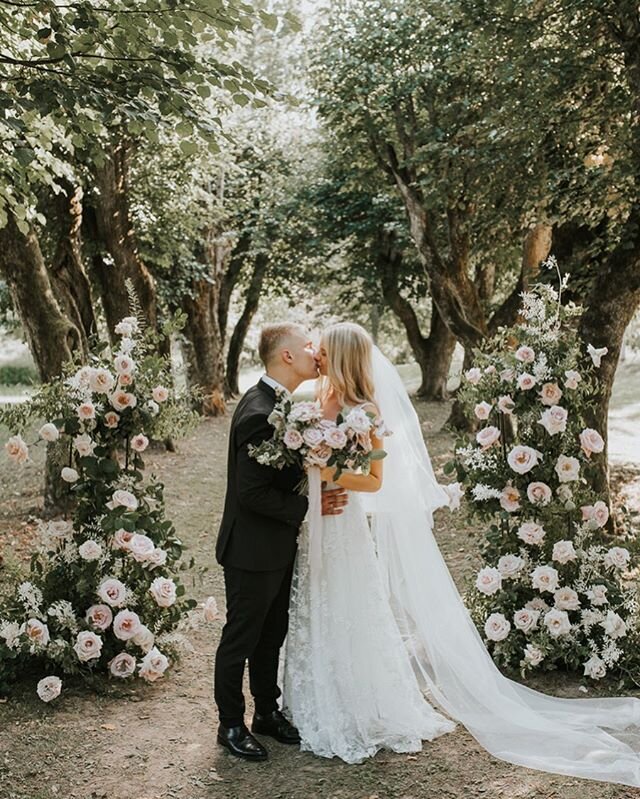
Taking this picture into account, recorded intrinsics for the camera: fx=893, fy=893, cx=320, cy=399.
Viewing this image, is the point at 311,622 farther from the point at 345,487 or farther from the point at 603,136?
the point at 603,136

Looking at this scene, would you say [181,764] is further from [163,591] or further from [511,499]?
[511,499]

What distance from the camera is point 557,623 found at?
18.7 ft

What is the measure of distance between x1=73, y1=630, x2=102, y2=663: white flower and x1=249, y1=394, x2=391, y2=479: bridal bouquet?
6.16ft

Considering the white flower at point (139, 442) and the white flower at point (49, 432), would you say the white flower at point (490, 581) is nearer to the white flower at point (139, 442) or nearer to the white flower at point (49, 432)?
the white flower at point (139, 442)

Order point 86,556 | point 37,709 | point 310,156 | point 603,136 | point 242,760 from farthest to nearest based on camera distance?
point 310,156
point 603,136
point 86,556
point 37,709
point 242,760

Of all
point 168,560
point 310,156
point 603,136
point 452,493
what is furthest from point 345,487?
point 310,156

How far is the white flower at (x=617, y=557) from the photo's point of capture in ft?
19.3

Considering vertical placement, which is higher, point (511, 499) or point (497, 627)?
point (511, 499)

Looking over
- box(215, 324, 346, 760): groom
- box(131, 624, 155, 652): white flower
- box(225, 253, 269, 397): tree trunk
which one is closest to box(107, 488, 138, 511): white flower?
box(131, 624, 155, 652): white flower

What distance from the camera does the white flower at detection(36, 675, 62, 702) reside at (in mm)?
5309

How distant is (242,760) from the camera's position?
15.5 feet

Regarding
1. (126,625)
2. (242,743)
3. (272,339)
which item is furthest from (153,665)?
(272,339)

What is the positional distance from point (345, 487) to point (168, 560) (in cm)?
185

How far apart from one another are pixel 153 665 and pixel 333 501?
1771 millimetres
